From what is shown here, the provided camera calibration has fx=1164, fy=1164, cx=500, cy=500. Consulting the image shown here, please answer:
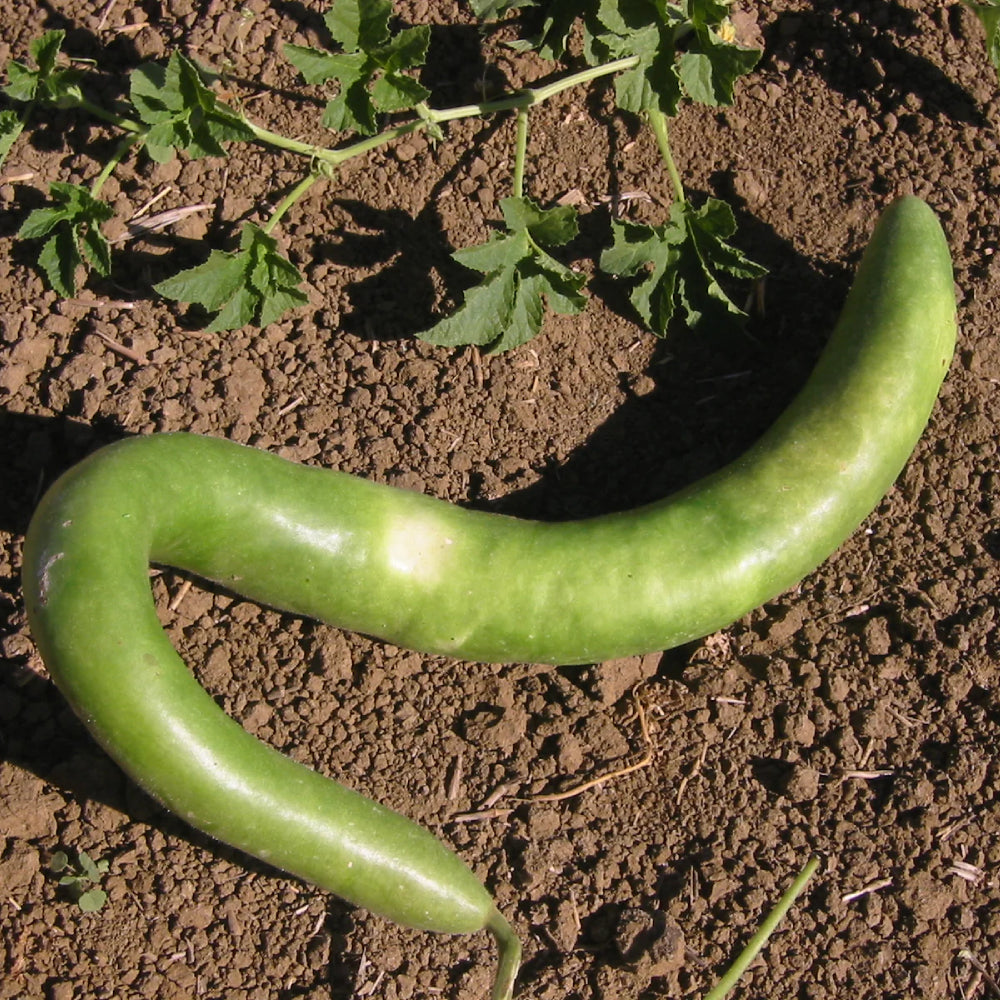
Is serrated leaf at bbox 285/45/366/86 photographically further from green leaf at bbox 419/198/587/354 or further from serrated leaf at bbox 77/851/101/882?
serrated leaf at bbox 77/851/101/882

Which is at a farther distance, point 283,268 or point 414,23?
point 414,23

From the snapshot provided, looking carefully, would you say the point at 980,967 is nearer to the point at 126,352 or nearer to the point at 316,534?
the point at 316,534

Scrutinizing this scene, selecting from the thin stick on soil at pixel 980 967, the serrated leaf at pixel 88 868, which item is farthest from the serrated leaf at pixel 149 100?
the thin stick on soil at pixel 980 967

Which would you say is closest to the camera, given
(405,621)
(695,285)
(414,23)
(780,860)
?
(405,621)

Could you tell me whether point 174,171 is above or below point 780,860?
above

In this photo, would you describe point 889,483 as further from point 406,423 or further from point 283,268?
point 283,268

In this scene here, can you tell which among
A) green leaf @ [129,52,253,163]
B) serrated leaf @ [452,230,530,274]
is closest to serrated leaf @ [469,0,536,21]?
serrated leaf @ [452,230,530,274]

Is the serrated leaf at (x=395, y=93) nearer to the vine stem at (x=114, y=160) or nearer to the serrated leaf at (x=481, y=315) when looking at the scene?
the serrated leaf at (x=481, y=315)

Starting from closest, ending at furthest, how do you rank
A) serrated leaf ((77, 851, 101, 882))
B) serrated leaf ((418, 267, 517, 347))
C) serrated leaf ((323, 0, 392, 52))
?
serrated leaf ((323, 0, 392, 52)) < serrated leaf ((77, 851, 101, 882)) < serrated leaf ((418, 267, 517, 347))

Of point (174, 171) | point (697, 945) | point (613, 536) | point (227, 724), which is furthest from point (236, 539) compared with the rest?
point (697, 945)
